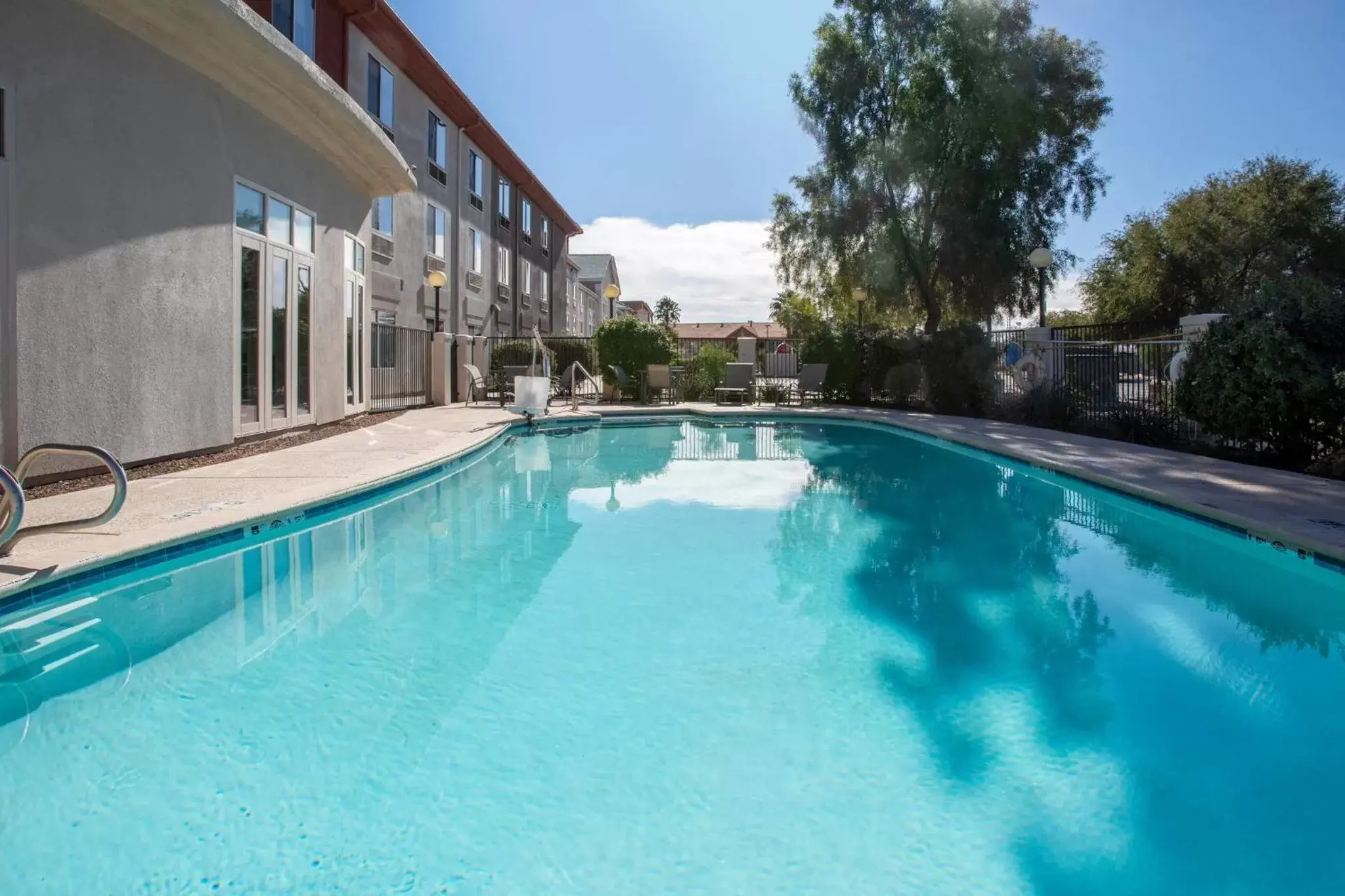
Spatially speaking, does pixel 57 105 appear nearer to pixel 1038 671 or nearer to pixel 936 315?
pixel 1038 671

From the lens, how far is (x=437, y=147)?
2002 centimetres

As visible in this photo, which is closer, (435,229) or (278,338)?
(278,338)

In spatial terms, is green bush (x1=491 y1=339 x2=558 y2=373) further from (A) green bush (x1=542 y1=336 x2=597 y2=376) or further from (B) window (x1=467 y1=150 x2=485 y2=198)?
(B) window (x1=467 y1=150 x2=485 y2=198)

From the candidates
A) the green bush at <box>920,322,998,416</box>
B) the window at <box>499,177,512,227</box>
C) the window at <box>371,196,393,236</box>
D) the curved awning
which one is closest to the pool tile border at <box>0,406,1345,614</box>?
the green bush at <box>920,322,998,416</box>

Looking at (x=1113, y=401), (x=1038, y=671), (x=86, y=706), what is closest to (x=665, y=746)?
(x=1038, y=671)

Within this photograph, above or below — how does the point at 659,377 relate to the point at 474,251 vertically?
below

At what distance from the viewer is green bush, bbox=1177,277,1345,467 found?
25.9ft

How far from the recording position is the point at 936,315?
1991 centimetres

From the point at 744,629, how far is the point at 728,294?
3849 inches

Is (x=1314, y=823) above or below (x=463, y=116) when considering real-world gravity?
below

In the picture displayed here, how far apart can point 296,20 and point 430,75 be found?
483 centimetres

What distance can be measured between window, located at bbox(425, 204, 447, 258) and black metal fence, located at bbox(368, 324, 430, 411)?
336 centimetres

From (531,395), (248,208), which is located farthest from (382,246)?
(248,208)

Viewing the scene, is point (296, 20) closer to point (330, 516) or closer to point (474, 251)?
point (474, 251)
